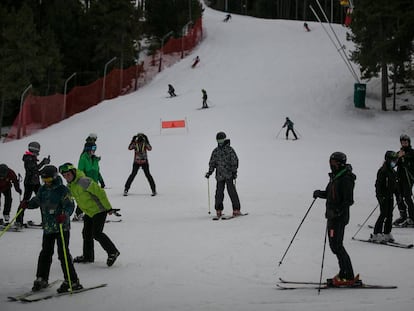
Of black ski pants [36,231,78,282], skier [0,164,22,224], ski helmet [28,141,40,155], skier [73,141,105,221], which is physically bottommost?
black ski pants [36,231,78,282]

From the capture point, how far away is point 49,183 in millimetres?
5848

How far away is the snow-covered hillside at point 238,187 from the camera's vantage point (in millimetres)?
5707

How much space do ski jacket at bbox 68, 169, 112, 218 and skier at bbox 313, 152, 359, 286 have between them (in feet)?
9.92

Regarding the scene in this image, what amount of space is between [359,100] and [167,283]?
27.1 m

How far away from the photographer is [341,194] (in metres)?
5.88

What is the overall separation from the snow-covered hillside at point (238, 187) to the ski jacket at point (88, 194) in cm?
85

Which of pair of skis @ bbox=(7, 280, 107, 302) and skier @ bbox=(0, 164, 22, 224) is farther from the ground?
skier @ bbox=(0, 164, 22, 224)

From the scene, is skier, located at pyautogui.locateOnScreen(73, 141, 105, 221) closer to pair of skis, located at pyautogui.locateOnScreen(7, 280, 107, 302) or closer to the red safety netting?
pair of skis, located at pyautogui.locateOnScreen(7, 280, 107, 302)

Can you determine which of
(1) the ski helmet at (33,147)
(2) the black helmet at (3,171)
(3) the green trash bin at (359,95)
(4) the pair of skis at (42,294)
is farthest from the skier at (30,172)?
(3) the green trash bin at (359,95)

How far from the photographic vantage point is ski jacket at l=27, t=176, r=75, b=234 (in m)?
5.83

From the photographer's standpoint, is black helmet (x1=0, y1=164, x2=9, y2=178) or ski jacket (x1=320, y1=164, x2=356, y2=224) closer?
ski jacket (x1=320, y1=164, x2=356, y2=224)

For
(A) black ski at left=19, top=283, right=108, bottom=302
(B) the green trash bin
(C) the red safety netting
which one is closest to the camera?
(A) black ski at left=19, top=283, right=108, bottom=302

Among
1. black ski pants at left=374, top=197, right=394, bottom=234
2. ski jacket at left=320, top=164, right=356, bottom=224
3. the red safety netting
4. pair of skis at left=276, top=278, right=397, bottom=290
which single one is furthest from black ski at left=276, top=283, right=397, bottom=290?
the red safety netting

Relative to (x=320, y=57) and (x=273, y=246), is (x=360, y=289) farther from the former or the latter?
(x=320, y=57)
